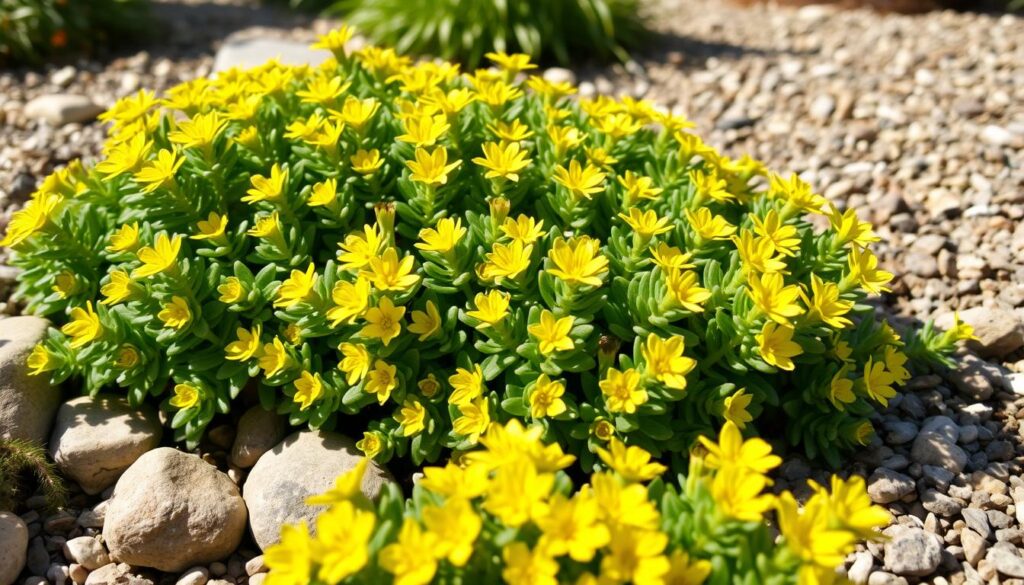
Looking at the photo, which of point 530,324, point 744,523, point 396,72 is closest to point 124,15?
point 396,72

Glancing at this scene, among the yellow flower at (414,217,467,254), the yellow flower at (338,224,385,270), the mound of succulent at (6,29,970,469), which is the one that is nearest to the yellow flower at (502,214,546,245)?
the mound of succulent at (6,29,970,469)

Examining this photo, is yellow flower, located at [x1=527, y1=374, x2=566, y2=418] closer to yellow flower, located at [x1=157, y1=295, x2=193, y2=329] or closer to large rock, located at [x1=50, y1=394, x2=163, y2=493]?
yellow flower, located at [x1=157, y1=295, x2=193, y2=329]

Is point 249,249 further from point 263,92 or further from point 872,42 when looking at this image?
point 872,42

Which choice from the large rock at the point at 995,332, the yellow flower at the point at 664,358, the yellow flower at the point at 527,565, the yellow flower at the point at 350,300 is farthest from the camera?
the large rock at the point at 995,332

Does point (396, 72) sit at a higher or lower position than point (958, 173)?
higher

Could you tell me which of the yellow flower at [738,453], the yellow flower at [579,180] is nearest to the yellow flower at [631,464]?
the yellow flower at [738,453]

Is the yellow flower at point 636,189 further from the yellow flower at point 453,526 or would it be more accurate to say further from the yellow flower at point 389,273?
the yellow flower at point 453,526
